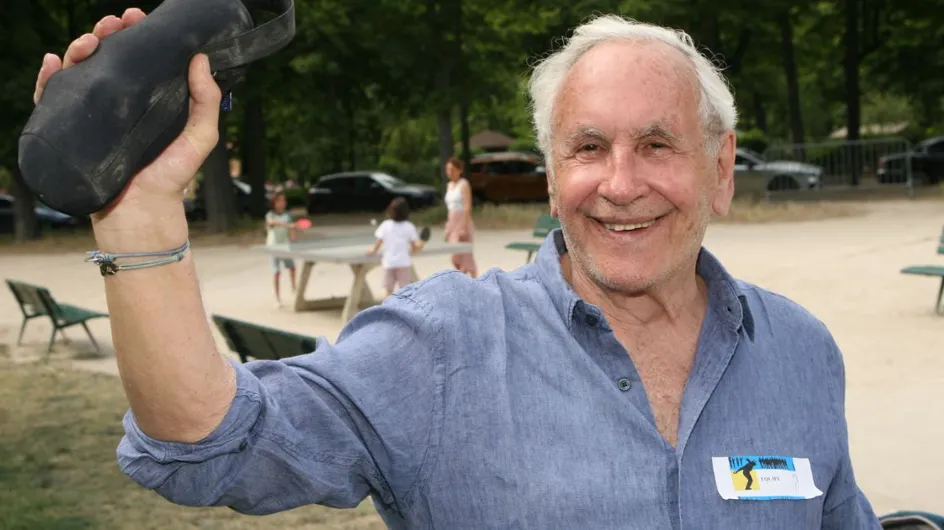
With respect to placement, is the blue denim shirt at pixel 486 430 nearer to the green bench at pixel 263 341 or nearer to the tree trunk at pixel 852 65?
the green bench at pixel 263 341

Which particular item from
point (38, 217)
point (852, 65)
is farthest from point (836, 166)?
point (38, 217)

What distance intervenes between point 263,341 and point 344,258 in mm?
5376

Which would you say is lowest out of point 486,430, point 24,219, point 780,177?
point 780,177

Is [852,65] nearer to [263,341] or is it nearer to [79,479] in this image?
[263,341]

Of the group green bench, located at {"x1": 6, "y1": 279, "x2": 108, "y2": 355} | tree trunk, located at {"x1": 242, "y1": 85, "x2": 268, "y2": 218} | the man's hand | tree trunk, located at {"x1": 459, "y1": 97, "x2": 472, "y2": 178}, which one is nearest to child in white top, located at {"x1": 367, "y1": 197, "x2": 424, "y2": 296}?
green bench, located at {"x1": 6, "y1": 279, "x2": 108, "y2": 355}

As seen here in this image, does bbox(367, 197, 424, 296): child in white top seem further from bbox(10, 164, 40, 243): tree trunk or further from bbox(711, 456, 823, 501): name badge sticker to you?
bbox(10, 164, 40, 243): tree trunk

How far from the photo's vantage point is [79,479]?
668 cm

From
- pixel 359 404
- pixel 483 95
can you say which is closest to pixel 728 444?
pixel 359 404

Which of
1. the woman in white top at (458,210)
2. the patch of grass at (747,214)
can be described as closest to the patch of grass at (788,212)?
the patch of grass at (747,214)

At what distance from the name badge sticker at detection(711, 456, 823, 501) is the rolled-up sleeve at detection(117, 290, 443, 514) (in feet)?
1.69

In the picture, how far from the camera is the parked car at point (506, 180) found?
3684 centimetres

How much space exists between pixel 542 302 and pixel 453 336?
22 centimetres

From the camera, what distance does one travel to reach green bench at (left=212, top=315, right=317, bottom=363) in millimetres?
6555

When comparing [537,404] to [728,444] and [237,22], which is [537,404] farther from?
[237,22]
